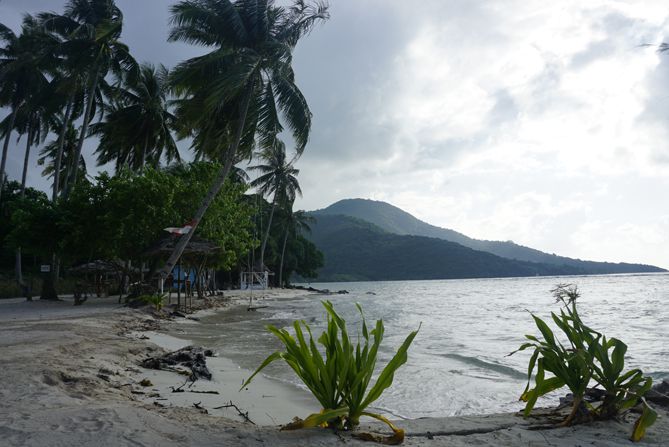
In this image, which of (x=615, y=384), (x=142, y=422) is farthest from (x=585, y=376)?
(x=142, y=422)

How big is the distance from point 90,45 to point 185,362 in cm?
1672

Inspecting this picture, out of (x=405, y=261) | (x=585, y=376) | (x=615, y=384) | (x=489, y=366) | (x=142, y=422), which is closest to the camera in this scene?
(x=142, y=422)

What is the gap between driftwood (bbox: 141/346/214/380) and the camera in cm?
525

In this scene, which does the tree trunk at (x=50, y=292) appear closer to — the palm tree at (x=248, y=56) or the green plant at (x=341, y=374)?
the palm tree at (x=248, y=56)

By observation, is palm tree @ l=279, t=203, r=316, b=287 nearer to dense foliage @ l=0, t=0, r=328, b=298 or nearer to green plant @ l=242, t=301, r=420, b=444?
dense foliage @ l=0, t=0, r=328, b=298

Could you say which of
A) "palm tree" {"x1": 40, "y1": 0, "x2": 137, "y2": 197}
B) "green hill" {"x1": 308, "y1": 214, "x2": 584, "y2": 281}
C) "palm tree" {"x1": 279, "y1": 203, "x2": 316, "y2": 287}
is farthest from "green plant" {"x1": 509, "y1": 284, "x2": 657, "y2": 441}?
"green hill" {"x1": 308, "y1": 214, "x2": 584, "y2": 281}

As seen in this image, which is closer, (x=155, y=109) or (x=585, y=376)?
(x=585, y=376)

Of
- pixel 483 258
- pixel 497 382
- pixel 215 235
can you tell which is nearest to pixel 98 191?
pixel 215 235

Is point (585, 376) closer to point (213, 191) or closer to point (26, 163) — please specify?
point (213, 191)

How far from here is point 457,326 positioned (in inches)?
564

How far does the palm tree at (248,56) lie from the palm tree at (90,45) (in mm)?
4917

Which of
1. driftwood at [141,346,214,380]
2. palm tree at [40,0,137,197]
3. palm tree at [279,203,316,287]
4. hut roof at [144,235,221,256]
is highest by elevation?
palm tree at [40,0,137,197]

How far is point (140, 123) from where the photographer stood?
22.2m

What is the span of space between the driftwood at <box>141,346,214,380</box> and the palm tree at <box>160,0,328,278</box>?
8479 millimetres
